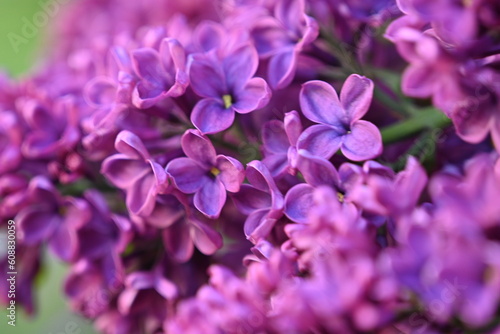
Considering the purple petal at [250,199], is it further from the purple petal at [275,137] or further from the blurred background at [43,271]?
the blurred background at [43,271]

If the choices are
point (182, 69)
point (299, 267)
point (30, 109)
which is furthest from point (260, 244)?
point (30, 109)

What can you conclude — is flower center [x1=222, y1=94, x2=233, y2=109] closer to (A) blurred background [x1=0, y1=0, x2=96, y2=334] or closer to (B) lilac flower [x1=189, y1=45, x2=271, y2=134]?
(B) lilac flower [x1=189, y1=45, x2=271, y2=134]

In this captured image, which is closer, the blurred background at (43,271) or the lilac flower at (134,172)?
the lilac flower at (134,172)

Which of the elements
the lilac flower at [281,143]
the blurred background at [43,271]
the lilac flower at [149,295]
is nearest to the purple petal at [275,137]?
the lilac flower at [281,143]

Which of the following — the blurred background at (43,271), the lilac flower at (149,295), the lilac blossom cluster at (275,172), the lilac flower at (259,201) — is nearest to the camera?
the lilac blossom cluster at (275,172)

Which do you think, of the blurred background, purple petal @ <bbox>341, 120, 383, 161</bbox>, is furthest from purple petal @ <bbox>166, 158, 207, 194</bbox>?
the blurred background

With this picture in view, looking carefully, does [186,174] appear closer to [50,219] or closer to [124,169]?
[124,169]
